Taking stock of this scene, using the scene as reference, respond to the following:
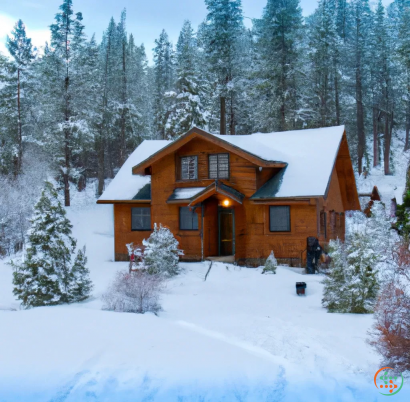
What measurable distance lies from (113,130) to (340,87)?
1971cm

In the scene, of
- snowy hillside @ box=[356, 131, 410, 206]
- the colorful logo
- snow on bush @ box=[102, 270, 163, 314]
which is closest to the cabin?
snow on bush @ box=[102, 270, 163, 314]

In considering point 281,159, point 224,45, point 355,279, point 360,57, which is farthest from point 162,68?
point 355,279

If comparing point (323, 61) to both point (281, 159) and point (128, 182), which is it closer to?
point (281, 159)

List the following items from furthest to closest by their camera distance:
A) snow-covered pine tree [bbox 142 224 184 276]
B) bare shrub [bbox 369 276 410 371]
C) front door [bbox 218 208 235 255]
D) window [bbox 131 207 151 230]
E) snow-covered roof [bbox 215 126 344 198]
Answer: window [bbox 131 207 151 230] → front door [bbox 218 208 235 255] → snow-covered roof [bbox 215 126 344 198] → snow-covered pine tree [bbox 142 224 184 276] → bare shrub [bbox 369 276 410 371]

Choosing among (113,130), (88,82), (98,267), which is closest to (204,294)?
(98,267)

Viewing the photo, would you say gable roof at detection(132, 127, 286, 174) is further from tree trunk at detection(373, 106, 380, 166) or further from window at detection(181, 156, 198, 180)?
tree trunk at detection(373, 106, 380, 166)

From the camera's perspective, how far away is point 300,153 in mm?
20812

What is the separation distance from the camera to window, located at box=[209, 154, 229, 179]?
20.1 metres

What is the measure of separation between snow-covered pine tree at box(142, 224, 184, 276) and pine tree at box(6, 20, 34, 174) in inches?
836

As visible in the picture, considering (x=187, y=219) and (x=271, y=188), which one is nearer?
(x=271, y=188)

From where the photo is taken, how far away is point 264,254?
1892cm

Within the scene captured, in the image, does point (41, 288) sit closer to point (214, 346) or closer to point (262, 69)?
point (214, 346)

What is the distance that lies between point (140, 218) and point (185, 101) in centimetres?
1464

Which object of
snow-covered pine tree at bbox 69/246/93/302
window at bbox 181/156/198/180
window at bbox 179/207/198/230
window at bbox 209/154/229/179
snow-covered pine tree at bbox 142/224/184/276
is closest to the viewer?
snow-covered pine tree at bbox 69/246/93/302
